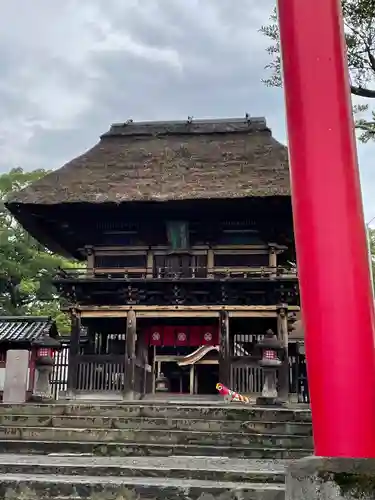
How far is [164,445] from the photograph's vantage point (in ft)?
25.3

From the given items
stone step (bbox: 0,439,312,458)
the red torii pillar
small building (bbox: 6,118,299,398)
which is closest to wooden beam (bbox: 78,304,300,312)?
small building (bbox: 6,118,299,398)

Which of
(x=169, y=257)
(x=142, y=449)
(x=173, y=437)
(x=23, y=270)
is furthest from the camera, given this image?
(x=23, y=270)

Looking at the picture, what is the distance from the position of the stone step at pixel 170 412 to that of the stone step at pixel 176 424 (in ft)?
1.09

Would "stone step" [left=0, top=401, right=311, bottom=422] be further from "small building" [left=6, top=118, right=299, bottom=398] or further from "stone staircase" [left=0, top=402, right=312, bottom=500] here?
"small building" [left=6, top=118, right=299, bottom=398]

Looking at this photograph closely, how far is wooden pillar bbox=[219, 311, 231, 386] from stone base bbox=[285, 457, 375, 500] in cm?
1155

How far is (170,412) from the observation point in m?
9.23

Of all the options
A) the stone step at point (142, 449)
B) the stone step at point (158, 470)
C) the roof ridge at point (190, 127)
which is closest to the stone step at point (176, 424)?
the stone step at point (142, 449)

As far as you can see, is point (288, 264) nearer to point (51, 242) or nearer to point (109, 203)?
point (109, 203)

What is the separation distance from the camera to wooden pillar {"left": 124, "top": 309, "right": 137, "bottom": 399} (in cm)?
1429

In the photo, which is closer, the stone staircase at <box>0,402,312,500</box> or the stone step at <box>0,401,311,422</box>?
the stone staircase at <box>0,402,312,500</box>

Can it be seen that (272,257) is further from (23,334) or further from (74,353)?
(23,334)

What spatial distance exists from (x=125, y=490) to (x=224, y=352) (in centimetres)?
1002

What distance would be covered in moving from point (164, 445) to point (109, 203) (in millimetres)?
8438

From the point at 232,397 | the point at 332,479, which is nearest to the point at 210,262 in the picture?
the point at 232,397
